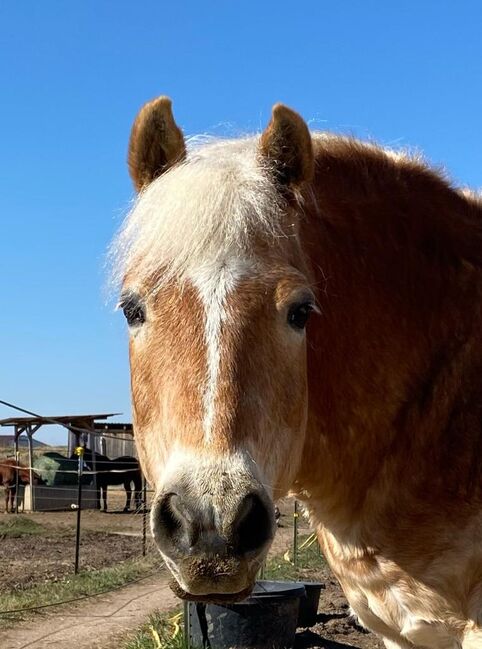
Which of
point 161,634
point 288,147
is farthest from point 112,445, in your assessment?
point 288,147

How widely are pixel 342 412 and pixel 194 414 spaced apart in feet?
3.21

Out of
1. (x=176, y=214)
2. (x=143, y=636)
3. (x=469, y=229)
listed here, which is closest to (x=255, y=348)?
(x=176, y=214)

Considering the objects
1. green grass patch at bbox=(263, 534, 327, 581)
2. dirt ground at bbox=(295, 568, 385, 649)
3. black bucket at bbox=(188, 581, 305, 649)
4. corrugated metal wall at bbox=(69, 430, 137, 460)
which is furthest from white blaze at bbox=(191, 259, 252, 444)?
corrugated metal wall at bbox=(69, 430, 137, 460)

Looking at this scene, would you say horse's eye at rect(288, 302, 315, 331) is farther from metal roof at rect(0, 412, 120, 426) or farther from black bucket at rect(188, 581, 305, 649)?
metal roof at rect(0, 412, 120, 426)

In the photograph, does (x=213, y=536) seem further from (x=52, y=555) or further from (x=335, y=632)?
(x=52, y=555)

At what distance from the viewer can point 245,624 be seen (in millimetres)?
5723

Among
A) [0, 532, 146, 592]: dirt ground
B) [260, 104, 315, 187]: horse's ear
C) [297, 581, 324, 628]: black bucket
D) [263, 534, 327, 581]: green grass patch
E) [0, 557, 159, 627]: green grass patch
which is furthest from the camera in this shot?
[0, 532, 146, 592]: dirt ground

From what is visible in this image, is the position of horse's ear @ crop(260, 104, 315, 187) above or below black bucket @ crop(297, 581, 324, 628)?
above

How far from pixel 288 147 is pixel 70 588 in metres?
7.92

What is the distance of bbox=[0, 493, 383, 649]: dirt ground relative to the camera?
6792 mm

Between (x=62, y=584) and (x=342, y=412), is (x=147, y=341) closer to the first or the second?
(x=342, y=412)

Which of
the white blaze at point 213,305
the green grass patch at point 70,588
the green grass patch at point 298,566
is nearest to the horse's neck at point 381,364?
the white blaze at point 213,305

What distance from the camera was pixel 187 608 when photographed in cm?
574

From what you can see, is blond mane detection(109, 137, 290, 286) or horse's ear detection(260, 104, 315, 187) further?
horse's ear detection(260, 104, 315, 187)
